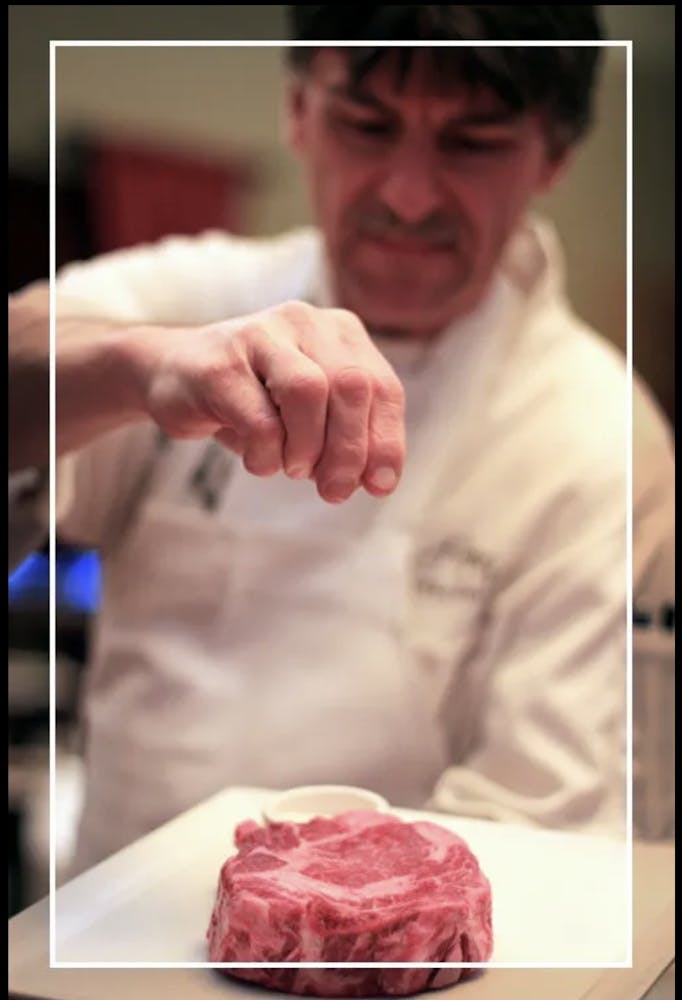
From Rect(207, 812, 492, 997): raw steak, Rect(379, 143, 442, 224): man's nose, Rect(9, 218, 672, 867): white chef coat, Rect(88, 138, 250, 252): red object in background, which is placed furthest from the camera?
Rect(88, 138, 250, 252): red object in background

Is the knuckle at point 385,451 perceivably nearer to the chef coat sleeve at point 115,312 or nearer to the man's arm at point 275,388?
the man's arm at point 275,388

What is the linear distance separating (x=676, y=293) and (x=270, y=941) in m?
0.53

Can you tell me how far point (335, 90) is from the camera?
38.4 inches

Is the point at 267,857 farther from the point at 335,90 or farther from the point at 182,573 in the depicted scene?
the point at 335,90

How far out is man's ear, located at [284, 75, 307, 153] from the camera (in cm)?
102

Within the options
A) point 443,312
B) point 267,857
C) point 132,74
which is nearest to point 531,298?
point 443,312

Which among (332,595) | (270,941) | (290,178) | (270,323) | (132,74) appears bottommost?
(270,941)

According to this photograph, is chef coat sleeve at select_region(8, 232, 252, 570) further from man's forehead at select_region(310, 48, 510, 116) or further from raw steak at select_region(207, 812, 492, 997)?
raw steak at select_region(207, 812, 492, 997)

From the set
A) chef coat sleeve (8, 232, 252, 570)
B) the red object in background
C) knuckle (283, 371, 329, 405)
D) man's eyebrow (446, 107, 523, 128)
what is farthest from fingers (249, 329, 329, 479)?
the red object in background

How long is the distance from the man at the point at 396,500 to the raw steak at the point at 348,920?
0.51ft

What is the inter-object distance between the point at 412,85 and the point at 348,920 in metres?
0.56

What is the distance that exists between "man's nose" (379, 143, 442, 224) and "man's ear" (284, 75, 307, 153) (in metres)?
0.12

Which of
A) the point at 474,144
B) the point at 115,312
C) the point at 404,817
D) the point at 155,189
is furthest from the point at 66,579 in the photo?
the point at 155,189

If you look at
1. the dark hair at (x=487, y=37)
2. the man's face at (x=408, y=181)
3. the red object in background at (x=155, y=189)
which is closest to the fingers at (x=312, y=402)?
the man's face at (x=408, y=181)
